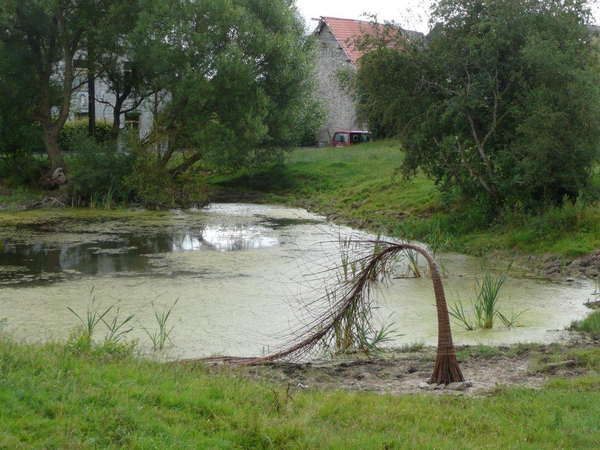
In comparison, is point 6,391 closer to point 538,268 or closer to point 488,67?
point 538,268

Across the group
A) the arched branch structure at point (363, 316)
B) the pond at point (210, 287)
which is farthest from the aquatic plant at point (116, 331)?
the arched branch structure at point (363, 316)

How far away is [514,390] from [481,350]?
1976mm

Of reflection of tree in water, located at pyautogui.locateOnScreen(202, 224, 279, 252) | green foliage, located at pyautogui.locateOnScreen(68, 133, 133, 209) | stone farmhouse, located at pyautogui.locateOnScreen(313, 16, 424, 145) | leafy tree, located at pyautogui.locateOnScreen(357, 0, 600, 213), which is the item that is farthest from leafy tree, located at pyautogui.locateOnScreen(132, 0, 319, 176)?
stone farmhouse, located at pyautogui.locateOnScreen(313, 16, 424, 145)

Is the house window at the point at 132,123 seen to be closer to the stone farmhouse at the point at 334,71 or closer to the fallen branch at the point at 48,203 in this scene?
the fallen branch at the point at 48,203

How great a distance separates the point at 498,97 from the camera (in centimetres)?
1627

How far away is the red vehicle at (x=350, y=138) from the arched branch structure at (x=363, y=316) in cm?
2960

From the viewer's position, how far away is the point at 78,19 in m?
25.4

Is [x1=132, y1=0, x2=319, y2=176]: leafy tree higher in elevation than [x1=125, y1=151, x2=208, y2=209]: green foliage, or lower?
higher

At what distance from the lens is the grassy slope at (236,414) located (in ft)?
16.1

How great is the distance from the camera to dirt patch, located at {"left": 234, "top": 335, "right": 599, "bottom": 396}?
7.26m

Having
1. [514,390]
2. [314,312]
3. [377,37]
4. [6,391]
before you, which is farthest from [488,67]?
[6,391]

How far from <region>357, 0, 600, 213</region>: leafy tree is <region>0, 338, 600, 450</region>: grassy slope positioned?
963 cm

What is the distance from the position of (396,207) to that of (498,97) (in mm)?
5322

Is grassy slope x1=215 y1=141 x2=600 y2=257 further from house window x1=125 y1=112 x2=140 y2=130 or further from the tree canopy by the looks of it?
house window x1=125 y1=112 x2=140 y2=130
